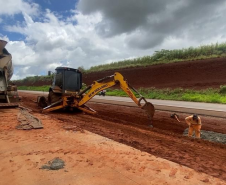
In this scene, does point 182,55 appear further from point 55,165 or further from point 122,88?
point 55,165

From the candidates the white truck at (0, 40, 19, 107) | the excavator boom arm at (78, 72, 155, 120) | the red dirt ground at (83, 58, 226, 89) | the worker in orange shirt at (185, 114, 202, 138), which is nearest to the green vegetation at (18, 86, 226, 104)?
the red dirt ground at (83, 58, 226, 89)

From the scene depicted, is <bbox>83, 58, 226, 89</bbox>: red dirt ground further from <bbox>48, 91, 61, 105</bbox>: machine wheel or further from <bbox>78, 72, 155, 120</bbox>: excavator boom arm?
<bbox>48, 91, 61, 105</bbox>: machine wheel

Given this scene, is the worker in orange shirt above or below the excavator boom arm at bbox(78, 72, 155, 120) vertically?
below

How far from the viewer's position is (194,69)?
29.0 meters

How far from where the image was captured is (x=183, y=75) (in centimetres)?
2928

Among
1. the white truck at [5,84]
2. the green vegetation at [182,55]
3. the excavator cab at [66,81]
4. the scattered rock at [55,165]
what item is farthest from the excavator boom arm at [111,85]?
the green vegetation at [182,55]

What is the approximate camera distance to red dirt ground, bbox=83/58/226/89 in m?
25.6

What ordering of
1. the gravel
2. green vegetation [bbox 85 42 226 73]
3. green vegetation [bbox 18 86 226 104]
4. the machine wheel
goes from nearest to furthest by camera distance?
1. the gravel
2. the machine wheel
3. green vegetation [bbox 18 86 226 104]
4. green vegetation [bbox 85 42 226 73]

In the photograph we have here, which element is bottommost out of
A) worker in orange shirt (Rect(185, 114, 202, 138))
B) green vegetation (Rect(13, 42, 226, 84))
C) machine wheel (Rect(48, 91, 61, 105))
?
worker in orange shirt (Rect(185, 114, 202, 138))

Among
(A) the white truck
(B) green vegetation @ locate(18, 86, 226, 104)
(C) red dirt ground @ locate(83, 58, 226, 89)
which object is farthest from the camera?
(C) red dirt ground @ locate(83, 58, 226, 89)

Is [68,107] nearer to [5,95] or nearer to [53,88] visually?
[53,88]

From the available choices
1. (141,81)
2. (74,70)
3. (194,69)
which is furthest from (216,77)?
(74,70)

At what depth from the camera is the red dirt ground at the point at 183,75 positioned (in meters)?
25.6

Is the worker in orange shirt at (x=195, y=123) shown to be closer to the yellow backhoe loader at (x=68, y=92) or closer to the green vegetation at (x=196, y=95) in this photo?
the yellow backhoe loader at (x=68, y=92)
